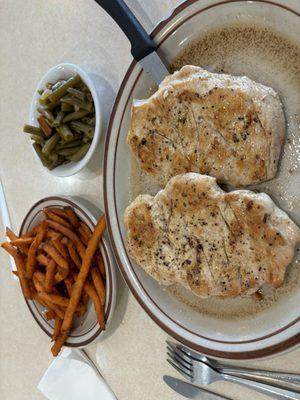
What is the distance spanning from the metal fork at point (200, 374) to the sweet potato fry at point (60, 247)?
1.74ft

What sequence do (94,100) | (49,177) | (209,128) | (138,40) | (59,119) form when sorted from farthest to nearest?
(49,177), (59,119), (94,100), (138,40), (209,128)

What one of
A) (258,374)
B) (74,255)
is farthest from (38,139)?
(258,374)

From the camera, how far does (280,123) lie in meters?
1.41

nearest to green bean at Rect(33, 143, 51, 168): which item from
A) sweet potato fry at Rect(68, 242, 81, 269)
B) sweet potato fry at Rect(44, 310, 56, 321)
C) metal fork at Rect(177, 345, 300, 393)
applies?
sweet potato fry at Rect(68, 242, 81, 269)

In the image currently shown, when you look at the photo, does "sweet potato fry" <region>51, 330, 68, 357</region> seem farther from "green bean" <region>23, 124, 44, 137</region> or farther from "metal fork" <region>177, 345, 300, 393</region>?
"green bean" <region>23, 124, 44, 137</region>

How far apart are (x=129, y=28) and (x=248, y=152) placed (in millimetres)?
585

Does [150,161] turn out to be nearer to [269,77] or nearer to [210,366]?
[269,77]

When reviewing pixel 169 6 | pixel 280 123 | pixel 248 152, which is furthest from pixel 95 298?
pixel 169 6

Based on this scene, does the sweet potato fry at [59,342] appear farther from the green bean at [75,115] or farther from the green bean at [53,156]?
the green bean at [75,115]

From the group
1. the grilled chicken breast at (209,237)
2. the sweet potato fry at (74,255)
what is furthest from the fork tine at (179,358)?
the sweet potato fry at (74,255)

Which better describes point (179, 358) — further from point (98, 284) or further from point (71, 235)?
point (71, 235)

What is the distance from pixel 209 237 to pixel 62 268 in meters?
0.72

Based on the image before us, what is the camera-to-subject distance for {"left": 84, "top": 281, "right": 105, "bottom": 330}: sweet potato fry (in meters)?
1.85

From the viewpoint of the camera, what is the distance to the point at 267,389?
5.04 feet
